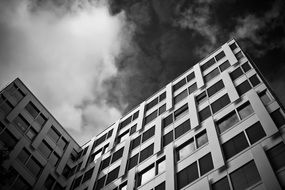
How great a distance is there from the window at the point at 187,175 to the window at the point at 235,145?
9.60ft

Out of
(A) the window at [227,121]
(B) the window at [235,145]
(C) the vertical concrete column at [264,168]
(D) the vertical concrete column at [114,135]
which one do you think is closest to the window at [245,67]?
(A) the window at [227,121]

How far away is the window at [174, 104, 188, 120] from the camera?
3105cm

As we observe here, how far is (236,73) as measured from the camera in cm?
2944

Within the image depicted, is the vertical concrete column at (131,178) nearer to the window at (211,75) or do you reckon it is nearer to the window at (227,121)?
the window at (227,121)

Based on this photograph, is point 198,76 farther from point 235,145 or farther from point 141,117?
point 235,145

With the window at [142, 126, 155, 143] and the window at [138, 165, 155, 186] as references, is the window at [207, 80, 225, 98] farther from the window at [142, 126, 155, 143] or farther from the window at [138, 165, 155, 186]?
the window at [138, 165, 155, 186]

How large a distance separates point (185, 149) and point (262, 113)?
790 cm

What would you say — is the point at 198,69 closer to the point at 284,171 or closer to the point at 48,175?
the point at 284,171

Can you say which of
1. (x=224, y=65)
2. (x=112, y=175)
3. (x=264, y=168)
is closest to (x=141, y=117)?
(x=112, y=175)

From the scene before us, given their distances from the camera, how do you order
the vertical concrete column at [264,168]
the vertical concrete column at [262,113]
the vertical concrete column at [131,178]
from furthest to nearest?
the vertical concrete column at [131,178], the vertical concrete column at [262,113], the vertical concrete column at [264,168]

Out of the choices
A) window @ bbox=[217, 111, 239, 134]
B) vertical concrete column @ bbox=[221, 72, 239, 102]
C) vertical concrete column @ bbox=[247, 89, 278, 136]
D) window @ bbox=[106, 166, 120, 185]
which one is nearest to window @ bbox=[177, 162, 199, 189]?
window @ bbox=[217, 111, 239, 134]

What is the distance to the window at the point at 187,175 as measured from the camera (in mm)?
21666

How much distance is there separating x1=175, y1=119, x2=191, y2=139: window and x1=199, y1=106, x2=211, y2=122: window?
1552 millimetres

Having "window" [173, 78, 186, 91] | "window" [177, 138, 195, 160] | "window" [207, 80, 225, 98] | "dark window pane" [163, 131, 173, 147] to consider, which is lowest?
"window" [177, 138, 195, 160]
